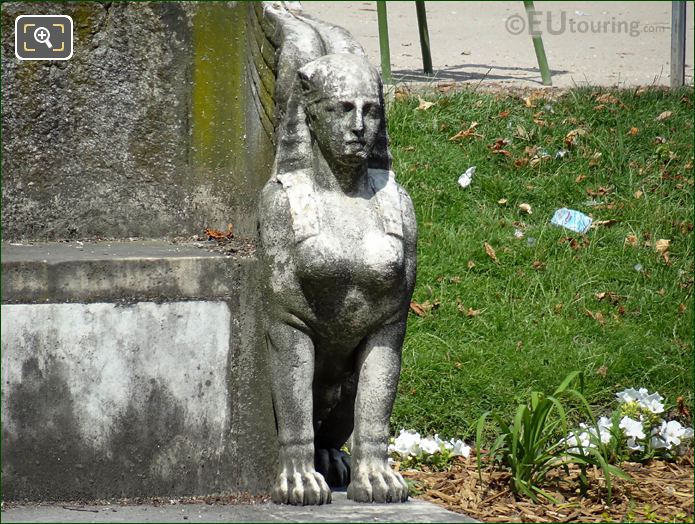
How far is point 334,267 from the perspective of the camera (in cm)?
371

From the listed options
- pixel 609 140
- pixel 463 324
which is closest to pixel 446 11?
pixel 609 140

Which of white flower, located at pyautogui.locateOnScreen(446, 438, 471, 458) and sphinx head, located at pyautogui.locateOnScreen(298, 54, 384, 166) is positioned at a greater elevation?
sphinx head, located at pyautogui.locateOnScreen(298, 54, 384, 166)

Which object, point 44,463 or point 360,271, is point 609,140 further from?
point 44,463

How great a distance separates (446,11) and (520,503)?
1129 centimetres

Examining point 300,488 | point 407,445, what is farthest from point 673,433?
point 300,488

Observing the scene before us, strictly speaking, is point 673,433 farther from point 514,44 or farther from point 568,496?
point 514,44

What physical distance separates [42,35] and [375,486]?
1926 millimetres

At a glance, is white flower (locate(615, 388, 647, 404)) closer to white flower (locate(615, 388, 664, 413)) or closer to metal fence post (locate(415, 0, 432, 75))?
white flower (locate(615, 388, 664, 413))

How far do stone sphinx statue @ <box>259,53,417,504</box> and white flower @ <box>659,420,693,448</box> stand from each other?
1.76m

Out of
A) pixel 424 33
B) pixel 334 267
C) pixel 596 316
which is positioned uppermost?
pixel 424 33

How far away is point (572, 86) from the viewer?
29.8 feet

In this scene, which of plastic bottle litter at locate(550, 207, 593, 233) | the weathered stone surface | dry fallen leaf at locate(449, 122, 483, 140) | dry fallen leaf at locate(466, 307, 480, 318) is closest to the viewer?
the weathered stone surface

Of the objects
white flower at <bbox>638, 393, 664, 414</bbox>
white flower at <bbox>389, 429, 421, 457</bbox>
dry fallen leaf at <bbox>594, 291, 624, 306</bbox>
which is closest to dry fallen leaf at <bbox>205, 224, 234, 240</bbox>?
white flower at <bbox>389, 429, 421, 457</bbox>

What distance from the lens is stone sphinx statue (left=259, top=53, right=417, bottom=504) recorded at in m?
3.74
